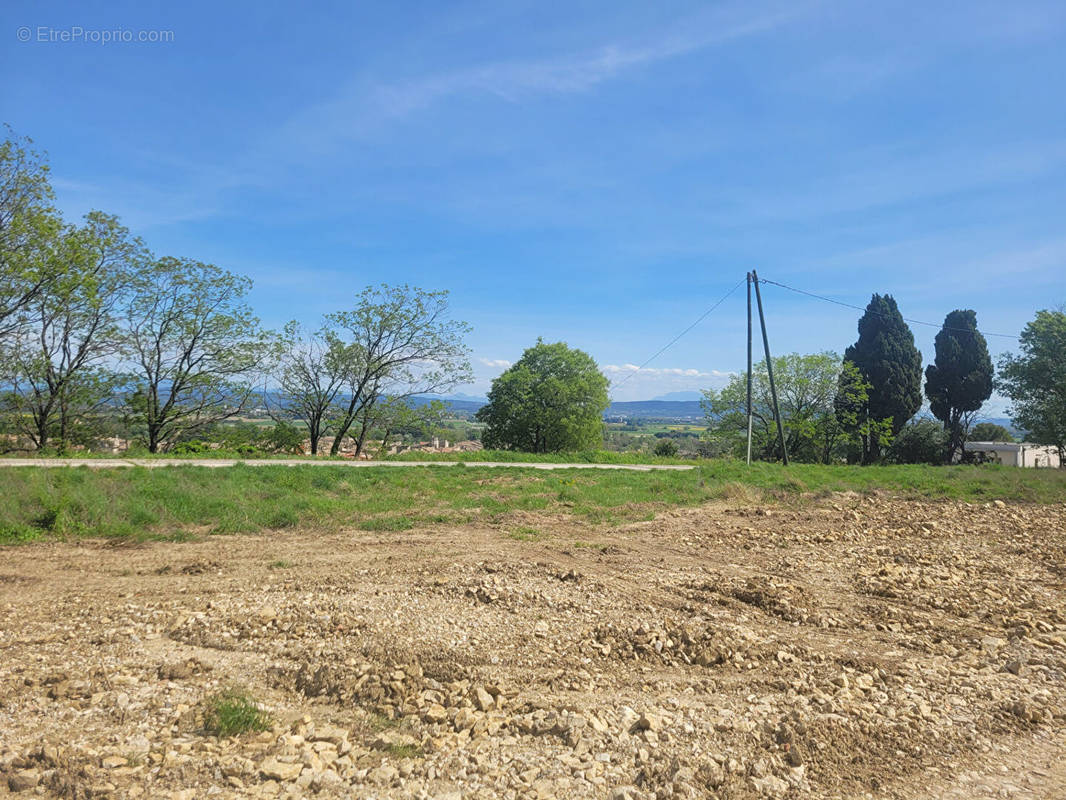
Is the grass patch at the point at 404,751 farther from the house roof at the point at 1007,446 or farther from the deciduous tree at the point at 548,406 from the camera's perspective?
the house roof at the point at 1007,446

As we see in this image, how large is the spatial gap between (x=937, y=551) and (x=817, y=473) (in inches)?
422

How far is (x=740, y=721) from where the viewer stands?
13.8 feet

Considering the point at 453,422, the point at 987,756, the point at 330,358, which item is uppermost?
the point at 330,358

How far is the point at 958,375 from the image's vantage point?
4131 cm

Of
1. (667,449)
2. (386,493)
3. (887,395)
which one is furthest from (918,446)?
(386,493)

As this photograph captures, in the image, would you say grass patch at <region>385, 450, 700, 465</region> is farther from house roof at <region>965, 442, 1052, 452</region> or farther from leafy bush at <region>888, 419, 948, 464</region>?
house roof at <region>965, 442, 1052, 452</region>

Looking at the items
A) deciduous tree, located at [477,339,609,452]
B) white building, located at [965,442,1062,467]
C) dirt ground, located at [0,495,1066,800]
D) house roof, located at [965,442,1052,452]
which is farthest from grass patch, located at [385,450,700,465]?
house roof, located at [965,442,1052,452]

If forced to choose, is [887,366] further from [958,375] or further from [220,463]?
[220,463]

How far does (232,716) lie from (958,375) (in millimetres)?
49270

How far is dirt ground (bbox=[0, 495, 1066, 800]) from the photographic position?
3.54m

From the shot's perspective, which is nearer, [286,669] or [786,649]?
[286,669]

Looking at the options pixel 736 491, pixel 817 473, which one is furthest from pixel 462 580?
pixel 817 473

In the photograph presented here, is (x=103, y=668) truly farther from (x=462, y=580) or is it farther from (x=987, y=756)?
(x=987, y=756)

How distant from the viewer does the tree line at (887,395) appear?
36844 mm
